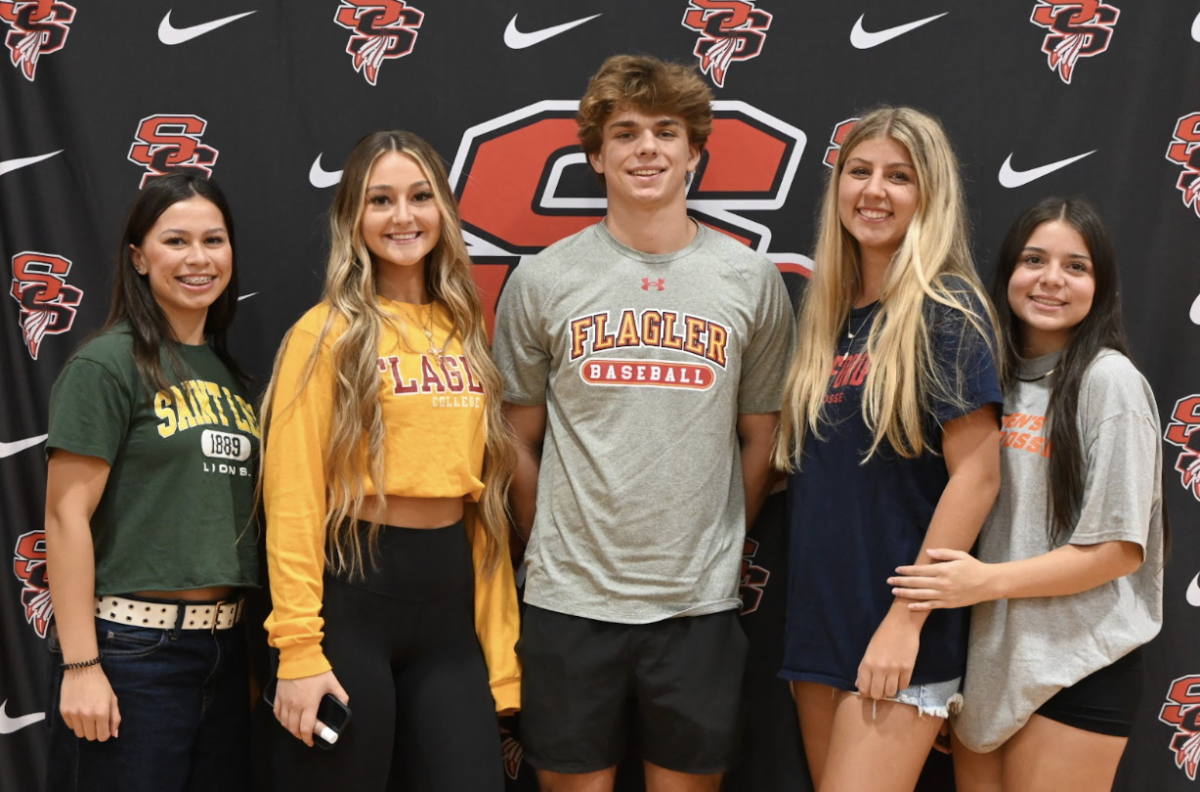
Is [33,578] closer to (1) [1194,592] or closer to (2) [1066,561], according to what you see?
(2) [1066,561]

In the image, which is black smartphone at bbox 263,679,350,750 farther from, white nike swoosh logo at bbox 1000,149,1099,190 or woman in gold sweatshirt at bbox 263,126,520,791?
white nike swoosh logo at bbox 1000,149,1099,190

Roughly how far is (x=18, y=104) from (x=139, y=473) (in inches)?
52.3

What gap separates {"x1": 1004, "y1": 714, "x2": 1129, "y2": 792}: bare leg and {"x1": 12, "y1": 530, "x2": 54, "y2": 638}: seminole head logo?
2.64m

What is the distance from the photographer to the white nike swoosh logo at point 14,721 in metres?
2.79

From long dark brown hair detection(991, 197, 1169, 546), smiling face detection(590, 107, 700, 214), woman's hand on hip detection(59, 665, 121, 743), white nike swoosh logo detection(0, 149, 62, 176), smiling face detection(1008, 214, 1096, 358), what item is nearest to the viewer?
woman's hand on hip detection(59, 665, 121, 743)

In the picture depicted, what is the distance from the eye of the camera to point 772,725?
278cm

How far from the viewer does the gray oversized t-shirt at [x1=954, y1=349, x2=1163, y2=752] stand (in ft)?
6.89

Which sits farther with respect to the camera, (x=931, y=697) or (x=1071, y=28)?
(x=1071, y=28)

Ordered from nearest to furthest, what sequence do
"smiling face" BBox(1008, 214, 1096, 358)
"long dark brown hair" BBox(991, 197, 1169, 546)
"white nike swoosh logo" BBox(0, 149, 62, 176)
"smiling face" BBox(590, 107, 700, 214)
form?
"long dark brown hair" BBox(991, 197, 1169, 546) < "smiling face" BBox(1008, 214, 1096, 358) < "smiling face" BBox(590, 107, 700, 214) < "white nike swoosh logo" BBox(0, 149, 62, 176)

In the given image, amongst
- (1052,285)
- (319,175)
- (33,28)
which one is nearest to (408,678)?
(319,175)

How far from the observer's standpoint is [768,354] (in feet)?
8.19

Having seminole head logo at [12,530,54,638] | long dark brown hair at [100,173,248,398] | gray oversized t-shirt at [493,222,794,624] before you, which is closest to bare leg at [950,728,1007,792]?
gray oversized t-shirt at [493,222,794,624]

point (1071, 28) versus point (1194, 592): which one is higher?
point (1071, 28)

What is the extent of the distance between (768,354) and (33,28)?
229 cm
